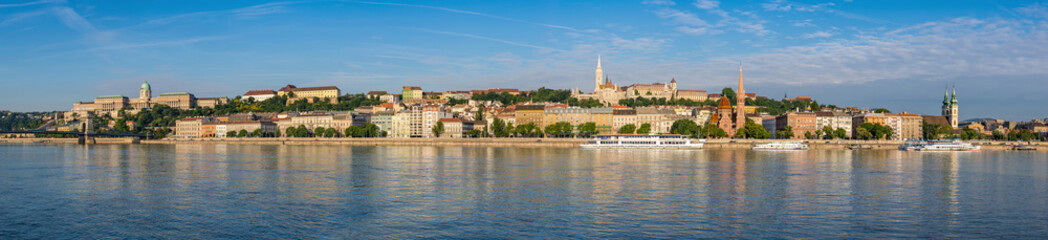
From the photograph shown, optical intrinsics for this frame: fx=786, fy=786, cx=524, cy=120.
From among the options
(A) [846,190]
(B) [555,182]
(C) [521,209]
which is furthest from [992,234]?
(B) [555,182]

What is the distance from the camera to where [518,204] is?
51.8 feet

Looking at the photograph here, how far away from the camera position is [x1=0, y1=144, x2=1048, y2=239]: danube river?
12492 millimetres

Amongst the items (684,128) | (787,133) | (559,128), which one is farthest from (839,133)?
(559,128)

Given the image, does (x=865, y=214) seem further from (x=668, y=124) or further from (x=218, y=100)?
(x=218, y=100)

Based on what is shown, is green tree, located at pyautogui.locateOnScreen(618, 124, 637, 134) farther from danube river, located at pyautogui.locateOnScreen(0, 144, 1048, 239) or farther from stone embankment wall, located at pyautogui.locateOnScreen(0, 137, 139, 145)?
stone embankment wall, located at pyautogui.locateOnScreen(0, 137, 139, 145)

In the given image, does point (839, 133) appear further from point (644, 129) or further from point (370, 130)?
point (370, 130)

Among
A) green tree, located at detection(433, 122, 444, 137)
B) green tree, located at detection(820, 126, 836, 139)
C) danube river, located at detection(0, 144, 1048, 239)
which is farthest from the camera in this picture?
green tree, located at detection(433, 122, 444, 137)

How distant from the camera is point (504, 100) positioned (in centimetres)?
10469

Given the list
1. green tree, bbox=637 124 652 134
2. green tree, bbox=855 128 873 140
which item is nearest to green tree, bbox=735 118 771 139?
green tree, bbox=637 124 652 134

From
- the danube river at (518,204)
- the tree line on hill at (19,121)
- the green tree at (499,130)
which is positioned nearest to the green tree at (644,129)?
the green tree at (499,130)

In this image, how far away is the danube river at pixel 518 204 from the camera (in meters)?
12.5

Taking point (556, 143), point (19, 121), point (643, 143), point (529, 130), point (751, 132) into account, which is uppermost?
point (19, 121)

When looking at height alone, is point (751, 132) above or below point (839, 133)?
above

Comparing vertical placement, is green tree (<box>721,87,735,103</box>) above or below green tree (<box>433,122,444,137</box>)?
above
